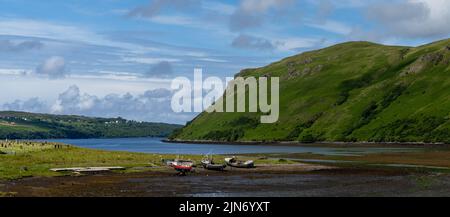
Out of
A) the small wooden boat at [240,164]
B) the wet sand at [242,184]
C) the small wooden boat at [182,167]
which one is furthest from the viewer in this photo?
the small wooden boat at [240,164]

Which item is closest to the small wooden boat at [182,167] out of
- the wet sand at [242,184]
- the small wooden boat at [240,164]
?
the wet sand at [242,184]

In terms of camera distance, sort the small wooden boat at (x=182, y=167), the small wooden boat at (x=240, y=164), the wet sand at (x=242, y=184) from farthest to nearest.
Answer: the small wooden boat at (x=240, y=164) → the small wooden boat at (x=182, y=167) → the wet sand at (x=242, y=184)

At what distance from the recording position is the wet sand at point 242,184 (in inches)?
2854

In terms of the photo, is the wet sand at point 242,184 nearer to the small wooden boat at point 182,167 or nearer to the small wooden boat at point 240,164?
the small wooden boat at point 182,167

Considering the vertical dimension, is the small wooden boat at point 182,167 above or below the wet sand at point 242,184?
above

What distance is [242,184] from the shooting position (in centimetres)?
8519

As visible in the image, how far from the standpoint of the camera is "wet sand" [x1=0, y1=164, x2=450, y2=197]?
72.5 metres

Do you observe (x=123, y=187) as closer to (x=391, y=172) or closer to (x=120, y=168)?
(x=120, y=168)

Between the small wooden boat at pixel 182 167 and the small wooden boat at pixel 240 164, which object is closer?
the small wooden boat at pixel 182 167

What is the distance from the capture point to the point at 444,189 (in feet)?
252

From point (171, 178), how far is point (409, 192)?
3799cm

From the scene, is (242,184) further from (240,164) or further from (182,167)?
(240,164)

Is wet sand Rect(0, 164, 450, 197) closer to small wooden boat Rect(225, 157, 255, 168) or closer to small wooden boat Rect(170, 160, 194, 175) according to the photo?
small wooden boat Rect(170, 160, 194, 175)
